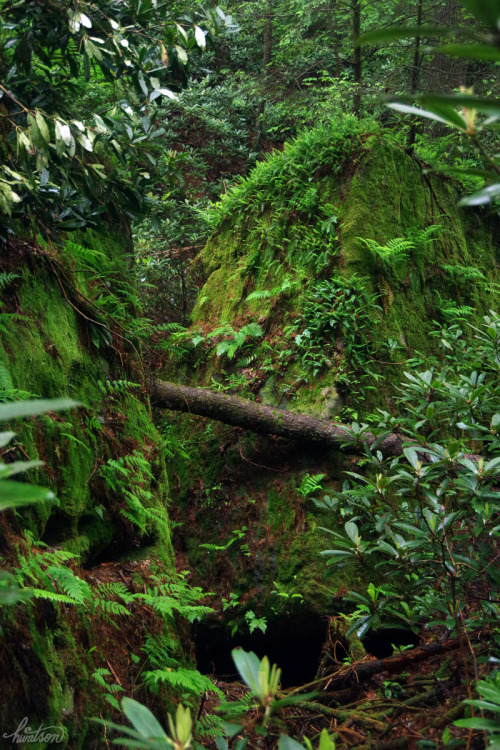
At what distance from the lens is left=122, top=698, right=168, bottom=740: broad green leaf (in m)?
0.89

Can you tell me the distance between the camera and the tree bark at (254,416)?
177 inches

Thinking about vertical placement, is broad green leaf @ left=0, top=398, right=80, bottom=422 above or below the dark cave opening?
above

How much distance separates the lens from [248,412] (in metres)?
4.74

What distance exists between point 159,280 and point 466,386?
6.34m

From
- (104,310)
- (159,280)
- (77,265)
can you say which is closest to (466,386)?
(104,310)

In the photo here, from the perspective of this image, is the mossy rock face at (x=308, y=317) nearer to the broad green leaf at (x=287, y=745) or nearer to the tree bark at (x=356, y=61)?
the tree bark at (x=356, y=61)

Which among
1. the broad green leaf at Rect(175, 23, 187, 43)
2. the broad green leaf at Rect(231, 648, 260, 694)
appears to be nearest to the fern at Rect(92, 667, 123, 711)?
the broad green leaf at Rect(231, 648, 260, 694)

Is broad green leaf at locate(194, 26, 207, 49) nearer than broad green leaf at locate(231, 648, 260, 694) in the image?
No

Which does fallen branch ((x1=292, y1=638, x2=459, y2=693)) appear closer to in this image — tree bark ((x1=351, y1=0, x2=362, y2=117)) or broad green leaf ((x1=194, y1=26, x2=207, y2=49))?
broad green leaf ((x1=194, y1=26, x2=207, y2=49))

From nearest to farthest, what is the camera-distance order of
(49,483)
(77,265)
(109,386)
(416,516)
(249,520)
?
(416,516)
(49,483)
(109,386)
(77,265)
(249,520)

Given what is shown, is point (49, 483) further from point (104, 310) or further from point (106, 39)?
point (106, 39)

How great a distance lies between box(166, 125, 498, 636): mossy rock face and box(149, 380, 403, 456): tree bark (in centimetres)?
21

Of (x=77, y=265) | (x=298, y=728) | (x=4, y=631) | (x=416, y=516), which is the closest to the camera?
(x=4, y=631)

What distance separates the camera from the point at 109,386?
11.1ft
